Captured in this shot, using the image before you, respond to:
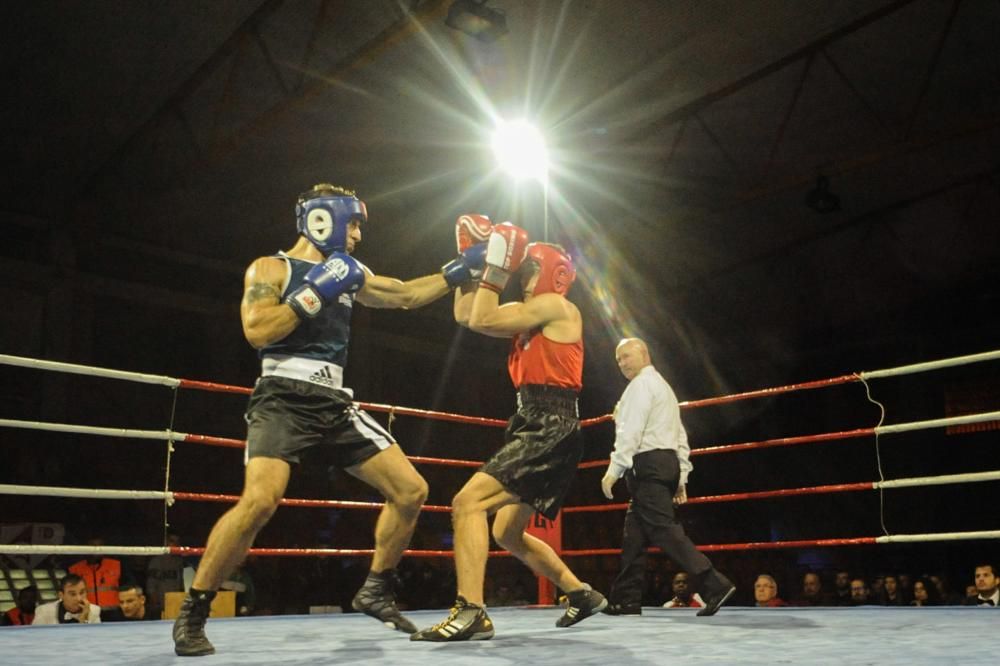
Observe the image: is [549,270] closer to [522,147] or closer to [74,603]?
[74,603]

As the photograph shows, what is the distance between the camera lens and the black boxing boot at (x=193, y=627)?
7.39 ft

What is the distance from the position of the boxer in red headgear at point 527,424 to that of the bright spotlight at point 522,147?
4296 mm

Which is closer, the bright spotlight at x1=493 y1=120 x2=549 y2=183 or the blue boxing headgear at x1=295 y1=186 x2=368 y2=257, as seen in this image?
the blue boxing headgear at x1=295 y1=186 x2=368 y2=257

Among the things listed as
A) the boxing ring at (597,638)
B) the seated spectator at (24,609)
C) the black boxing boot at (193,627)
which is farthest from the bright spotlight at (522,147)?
the black boxing boot at (193,627)

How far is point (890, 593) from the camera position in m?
7.95

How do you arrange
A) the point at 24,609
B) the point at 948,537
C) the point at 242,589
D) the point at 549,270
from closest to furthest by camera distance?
the point at 549,270 → the point at 948,537 → the point at 24,609 → the point at 242,589

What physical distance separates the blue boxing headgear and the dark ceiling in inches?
149

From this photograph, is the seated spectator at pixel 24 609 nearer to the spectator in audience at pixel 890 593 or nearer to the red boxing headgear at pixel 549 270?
the red boxing headgear at pixel 549 270

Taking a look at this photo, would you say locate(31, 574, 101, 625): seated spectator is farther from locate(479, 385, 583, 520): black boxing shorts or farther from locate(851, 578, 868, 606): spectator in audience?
locate(851, 578, 868, 606): spectator in audience

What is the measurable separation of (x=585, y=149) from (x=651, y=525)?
18.0 feet

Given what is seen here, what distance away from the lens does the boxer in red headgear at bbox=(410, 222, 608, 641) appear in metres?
2.80

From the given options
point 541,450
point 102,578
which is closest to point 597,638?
point 541,450

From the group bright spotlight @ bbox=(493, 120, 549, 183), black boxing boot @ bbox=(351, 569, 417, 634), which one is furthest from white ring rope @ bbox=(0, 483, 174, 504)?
bright spotlight @ bbox=(493, 120, 549, 183)

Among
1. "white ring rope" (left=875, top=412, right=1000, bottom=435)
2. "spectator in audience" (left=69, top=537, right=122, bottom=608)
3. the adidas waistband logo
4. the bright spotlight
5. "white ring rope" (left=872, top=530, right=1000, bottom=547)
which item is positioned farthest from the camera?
the bright spotlight
